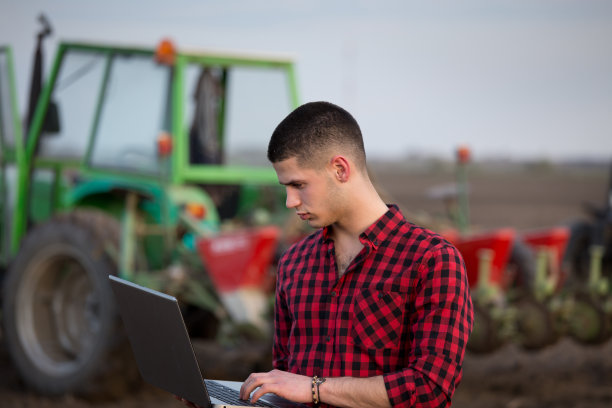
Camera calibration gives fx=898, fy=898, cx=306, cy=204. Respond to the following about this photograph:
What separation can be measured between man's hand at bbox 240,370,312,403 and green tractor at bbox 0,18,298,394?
318cm

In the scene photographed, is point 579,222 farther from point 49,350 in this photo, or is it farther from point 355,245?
point 355,245

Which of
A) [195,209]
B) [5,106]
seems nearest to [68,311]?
[195,209]

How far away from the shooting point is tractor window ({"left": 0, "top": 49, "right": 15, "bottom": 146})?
20.4 feet

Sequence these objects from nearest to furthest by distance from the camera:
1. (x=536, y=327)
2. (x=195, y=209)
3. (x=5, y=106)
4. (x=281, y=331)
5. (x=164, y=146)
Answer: (x=281, y=331)
(x=164, y=146)
(x=195, y=209)
(x=536, y=327)
(x=5, y=106)

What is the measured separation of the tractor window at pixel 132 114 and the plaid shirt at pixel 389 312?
12.2ft

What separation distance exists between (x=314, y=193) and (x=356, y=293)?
9.5 inches

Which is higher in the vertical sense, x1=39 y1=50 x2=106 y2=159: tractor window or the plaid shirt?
x1=39 y1=50 x2=106 y2=159: tractor window

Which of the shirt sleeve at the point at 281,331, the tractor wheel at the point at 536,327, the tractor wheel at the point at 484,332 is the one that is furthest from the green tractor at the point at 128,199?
the shirt sleeve at the point at 281,331

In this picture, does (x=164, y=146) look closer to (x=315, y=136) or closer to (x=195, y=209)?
(x=195, y=209)

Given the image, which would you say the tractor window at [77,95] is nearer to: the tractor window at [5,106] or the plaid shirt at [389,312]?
the tractor window at [5,106]

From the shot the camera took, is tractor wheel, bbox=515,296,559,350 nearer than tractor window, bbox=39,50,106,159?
Yes

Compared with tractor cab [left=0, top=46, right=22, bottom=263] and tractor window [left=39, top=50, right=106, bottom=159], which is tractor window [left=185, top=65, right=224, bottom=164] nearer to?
tractor window [left=39, top=50, right=106, bottom=159]

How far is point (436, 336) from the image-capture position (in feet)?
6.09

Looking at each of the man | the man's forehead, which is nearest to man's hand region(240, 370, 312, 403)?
the man
